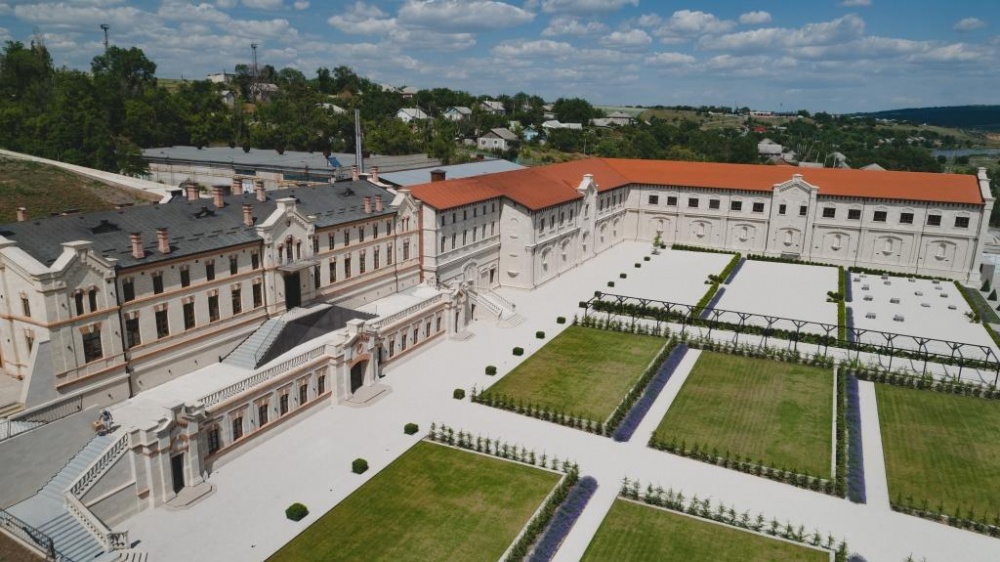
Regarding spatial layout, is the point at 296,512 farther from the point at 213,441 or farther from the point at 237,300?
the point at 237,300

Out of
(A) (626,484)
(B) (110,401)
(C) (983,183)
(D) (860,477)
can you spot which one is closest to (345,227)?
(B) (110,401)

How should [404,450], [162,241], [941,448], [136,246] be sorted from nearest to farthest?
[136,246]
[162,241]
[404,450]
[941,448]

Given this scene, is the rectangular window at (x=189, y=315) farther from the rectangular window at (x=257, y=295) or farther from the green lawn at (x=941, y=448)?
the green lawn at (x=941, y=448)

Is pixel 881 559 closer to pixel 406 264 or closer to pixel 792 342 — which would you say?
pixel 792 342

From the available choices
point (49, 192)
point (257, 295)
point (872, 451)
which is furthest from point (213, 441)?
point (49, 192)

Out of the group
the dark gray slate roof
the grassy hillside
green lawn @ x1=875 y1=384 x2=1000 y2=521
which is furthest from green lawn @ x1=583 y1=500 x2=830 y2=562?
the grassy hillside

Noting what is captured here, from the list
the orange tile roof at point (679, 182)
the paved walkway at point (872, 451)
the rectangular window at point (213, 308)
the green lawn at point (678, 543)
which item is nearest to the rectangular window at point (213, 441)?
the rectangular window at point (213, 308)
